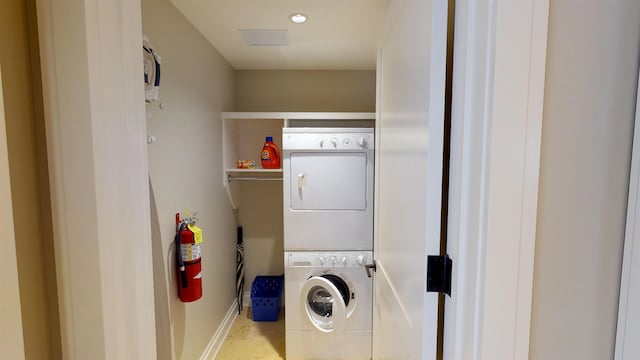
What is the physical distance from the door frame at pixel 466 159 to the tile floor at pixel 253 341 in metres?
1.86

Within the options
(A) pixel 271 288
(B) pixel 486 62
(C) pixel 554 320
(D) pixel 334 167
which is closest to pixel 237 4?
(D) pixel 334 167

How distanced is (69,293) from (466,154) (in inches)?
36.1

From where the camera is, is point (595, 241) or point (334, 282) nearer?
point (595, 241)

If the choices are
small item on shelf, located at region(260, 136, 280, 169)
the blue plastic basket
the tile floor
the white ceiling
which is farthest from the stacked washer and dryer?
the white ceiling

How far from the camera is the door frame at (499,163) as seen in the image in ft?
1.85

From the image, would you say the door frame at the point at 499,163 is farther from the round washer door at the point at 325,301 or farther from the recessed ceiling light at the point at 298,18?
the round washer door at the point at 325,301

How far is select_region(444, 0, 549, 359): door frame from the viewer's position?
22.2 inches

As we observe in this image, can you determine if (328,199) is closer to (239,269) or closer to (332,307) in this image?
(332,307)

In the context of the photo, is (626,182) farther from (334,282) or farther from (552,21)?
(334,282)

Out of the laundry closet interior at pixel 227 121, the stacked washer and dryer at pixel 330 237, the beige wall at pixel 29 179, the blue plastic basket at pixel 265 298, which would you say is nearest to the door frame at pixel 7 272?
the beige wall at pixel 29 179

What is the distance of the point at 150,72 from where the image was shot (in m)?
1.23

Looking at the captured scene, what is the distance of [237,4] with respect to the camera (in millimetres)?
1606

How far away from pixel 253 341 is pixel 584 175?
2512mm

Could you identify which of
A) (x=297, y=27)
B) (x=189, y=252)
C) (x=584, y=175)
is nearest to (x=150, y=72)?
(x=189, y=252)
